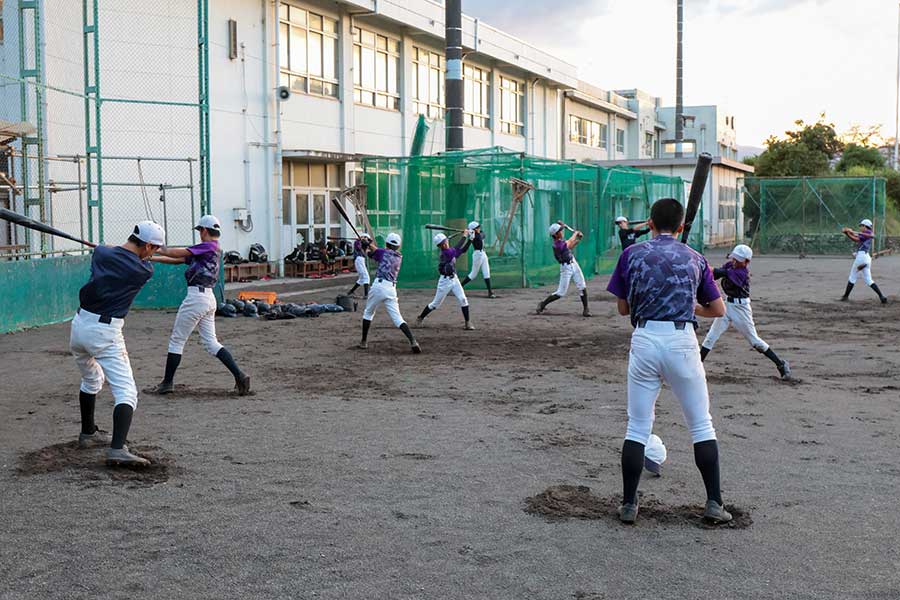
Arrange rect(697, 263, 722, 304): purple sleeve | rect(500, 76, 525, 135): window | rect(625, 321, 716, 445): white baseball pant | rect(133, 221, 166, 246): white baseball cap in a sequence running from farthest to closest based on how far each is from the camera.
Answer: rect(500, 76, 525, 135): window → rect(133, 221, 166, 246): white baseball cap → rect(697, 263, 722, 304): purple sleeve → rect(625, 321, 716, 445): white baseball pant

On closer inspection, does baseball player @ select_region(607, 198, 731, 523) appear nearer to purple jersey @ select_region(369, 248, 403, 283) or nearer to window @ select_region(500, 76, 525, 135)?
purple jersey @ select_region(369, 248, 403, 283)

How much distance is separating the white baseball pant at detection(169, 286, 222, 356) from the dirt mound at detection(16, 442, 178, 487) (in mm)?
2412

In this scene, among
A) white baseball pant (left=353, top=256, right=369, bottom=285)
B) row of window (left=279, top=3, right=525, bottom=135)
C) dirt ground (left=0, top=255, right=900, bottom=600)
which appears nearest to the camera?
dirt ground (left=0, top=255, right=900, bottom=600)

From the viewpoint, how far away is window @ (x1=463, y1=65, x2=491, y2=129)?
Answer: 125 ft

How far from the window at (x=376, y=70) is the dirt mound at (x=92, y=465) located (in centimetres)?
2398

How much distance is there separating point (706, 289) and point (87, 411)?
4.98m

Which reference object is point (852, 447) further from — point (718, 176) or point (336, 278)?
point (718, 176)

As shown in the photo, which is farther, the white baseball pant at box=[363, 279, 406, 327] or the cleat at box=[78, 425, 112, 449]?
the white baseball pant at box=[363, 279, 406, 327]

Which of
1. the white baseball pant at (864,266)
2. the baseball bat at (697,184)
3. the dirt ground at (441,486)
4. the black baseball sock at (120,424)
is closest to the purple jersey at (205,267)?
the dirt ground at (441,486)

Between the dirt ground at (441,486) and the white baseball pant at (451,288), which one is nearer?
the dirt ground at (441,486)

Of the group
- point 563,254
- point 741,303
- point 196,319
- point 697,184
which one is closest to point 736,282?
point 741,303

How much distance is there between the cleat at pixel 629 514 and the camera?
593 centimetres

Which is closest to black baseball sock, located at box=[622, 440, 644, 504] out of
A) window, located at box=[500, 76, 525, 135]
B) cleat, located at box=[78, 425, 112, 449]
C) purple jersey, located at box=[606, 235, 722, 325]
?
purple jersey, located at box=[606, 235, 722, 325]

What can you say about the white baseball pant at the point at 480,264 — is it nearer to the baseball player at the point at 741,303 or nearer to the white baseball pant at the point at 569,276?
the white baseball pant at the point at 569,276
